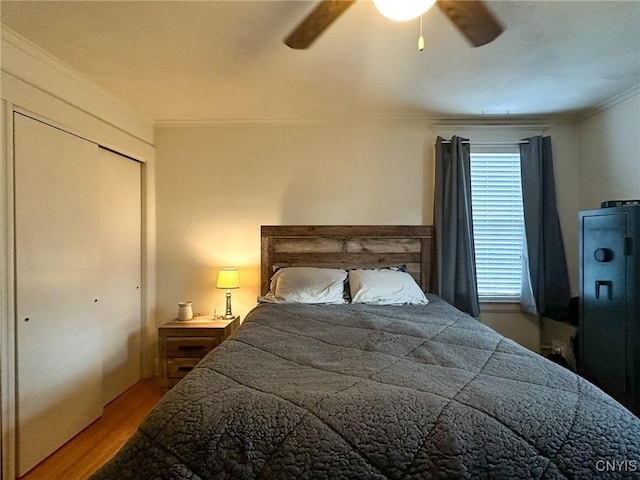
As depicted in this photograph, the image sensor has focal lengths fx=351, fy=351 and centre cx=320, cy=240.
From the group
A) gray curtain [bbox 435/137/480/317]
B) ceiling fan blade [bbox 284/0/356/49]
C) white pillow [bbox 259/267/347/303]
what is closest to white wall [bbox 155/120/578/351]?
gray curtain [bbox 435/137/480/317]

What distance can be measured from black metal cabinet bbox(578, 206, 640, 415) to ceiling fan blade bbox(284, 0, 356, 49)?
218 cm

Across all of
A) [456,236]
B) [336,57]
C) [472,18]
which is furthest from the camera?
[456,236]

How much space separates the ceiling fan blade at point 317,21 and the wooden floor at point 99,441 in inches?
102

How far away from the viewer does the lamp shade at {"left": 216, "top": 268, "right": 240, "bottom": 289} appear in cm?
312

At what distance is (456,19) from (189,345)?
2836 mm

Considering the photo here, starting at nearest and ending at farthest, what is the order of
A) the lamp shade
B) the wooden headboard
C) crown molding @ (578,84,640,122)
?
crown molding @ (578,84,640,122) < the lamp shade < the wooden headboard

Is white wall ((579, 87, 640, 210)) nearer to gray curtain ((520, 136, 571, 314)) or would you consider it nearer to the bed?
gray curtain ((520, 136, 571, 314))

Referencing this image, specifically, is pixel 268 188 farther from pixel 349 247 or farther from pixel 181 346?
pixel 181 346

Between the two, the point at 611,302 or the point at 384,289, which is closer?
the point at 611,302

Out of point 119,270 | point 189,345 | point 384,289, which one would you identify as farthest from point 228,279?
point 384,289

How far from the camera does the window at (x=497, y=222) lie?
3340 mm

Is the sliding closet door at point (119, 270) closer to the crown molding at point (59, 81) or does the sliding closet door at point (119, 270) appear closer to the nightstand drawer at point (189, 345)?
the crown molding at point (59, 81)

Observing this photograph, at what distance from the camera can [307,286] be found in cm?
286

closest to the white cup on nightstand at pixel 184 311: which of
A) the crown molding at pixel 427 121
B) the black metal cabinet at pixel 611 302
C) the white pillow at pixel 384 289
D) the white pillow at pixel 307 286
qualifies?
the white pillow at pixel 307 286
